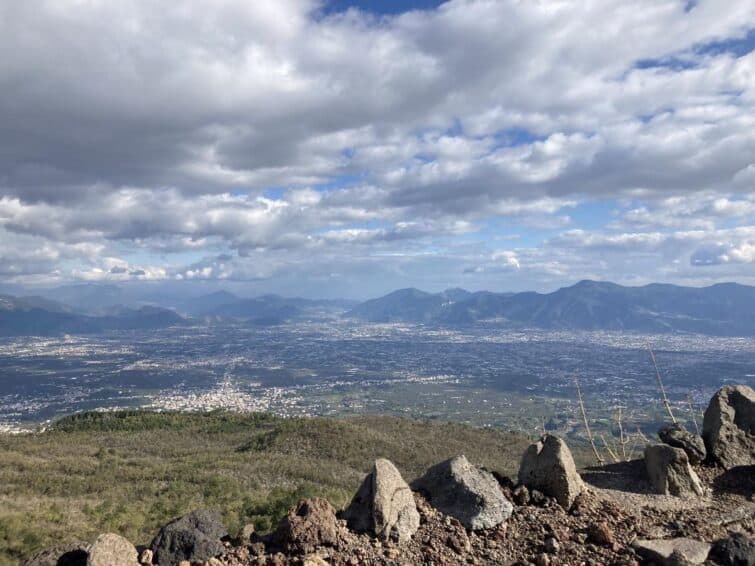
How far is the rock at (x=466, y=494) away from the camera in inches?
277

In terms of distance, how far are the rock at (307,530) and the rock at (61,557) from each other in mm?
2204

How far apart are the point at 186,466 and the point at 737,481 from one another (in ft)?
90.3

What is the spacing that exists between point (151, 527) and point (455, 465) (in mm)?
13887

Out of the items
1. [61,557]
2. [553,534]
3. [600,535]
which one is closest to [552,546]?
[553,534]

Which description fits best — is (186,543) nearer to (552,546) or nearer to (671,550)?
(552,546)

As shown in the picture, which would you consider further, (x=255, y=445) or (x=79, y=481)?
(x=255, y=445)

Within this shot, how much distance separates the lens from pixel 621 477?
9148mm

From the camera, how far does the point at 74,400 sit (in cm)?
11944

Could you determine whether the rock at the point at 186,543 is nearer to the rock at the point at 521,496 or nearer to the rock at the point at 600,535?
the rock at the point at 521,496

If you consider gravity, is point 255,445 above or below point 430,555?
below

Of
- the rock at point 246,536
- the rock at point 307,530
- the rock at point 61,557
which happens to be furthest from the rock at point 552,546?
the rock at point 61,557

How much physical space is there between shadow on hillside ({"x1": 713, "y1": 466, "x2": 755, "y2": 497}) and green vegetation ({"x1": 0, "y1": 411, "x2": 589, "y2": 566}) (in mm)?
6649

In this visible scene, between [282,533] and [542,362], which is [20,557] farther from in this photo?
[542,362]

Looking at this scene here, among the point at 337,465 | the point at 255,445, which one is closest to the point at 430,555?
the point at 337,465
